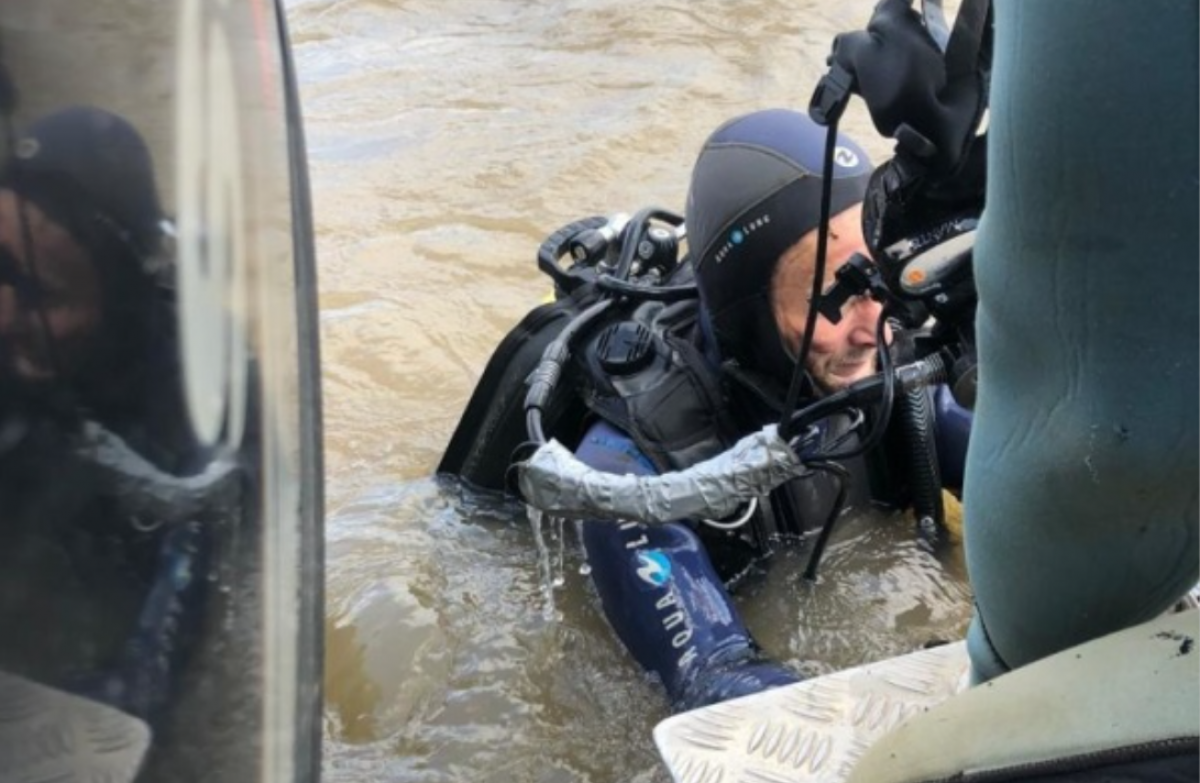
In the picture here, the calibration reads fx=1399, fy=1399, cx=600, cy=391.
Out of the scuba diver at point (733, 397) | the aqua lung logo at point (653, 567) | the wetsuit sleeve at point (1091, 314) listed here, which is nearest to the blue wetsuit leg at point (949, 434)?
the scuba diver at point (733, 397)

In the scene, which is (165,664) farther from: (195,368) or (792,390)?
(792,390)

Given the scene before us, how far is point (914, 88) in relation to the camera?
169cm

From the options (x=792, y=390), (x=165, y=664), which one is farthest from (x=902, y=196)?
(x=165, y=664)

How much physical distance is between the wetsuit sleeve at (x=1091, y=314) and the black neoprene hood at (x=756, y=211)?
5.43 ft

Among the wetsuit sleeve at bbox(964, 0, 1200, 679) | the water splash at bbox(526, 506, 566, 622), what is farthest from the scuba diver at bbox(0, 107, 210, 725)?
the water splash at bbox(526, 506, 566, 622)

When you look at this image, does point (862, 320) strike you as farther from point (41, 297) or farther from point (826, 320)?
point (41, 297)

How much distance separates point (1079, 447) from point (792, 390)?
1186 millimetres

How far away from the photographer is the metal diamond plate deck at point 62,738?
0.89 m

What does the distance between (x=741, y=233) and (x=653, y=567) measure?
0.69m

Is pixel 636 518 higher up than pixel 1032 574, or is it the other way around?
pixel 1032 574

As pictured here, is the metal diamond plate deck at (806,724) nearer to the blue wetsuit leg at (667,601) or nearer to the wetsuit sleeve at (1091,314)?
the blue wetsuit leg at (667,601)

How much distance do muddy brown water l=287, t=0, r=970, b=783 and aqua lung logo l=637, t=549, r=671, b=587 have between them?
279mm

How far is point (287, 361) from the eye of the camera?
1274 mm

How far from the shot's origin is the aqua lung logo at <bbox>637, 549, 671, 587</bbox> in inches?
107
